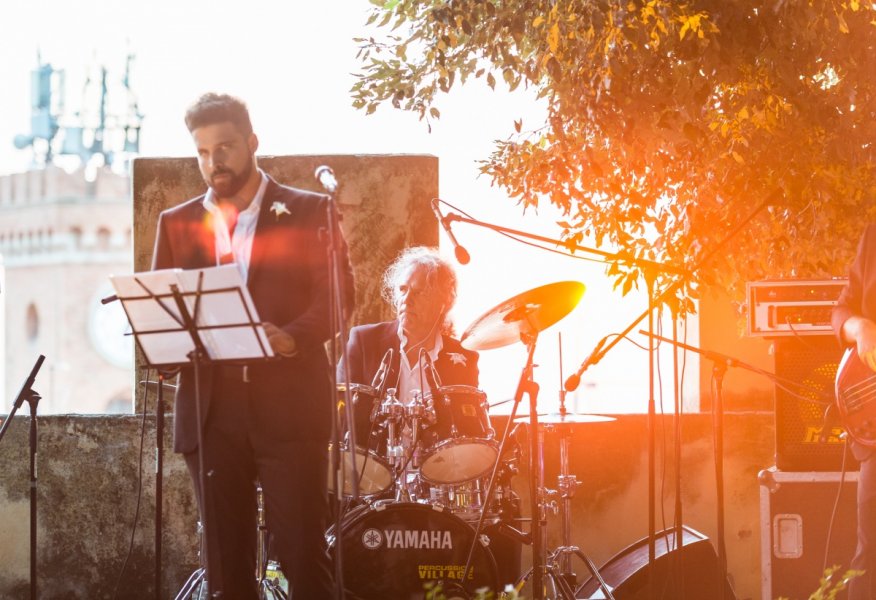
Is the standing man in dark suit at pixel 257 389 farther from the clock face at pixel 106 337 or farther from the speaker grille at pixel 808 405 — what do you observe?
the clock face at pixel 106 337

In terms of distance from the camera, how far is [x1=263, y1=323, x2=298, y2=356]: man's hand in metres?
3.60

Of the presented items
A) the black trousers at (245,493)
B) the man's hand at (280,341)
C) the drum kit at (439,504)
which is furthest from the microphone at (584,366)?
the man's hand at (280,341)

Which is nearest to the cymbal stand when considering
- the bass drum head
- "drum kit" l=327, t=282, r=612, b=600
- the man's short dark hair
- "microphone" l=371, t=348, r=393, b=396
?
"drum kit" l=327, t=282, r=612, b=600

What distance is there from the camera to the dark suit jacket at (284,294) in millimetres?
3754

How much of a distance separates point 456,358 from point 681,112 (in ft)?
4.81

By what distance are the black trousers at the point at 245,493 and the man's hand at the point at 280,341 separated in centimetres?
19

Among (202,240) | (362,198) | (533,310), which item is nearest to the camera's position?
(202,240)

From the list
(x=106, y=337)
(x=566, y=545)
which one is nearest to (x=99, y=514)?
(x=566, y=545)

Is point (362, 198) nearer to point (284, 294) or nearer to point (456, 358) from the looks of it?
point (456, 358)

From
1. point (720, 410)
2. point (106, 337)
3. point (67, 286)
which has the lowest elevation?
point (720, 410)

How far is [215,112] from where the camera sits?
12.4ft

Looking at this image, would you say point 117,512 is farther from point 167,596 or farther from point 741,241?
point 741,241

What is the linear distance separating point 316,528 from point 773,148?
10.1ft

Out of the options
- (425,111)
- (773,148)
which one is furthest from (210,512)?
(773,148)
